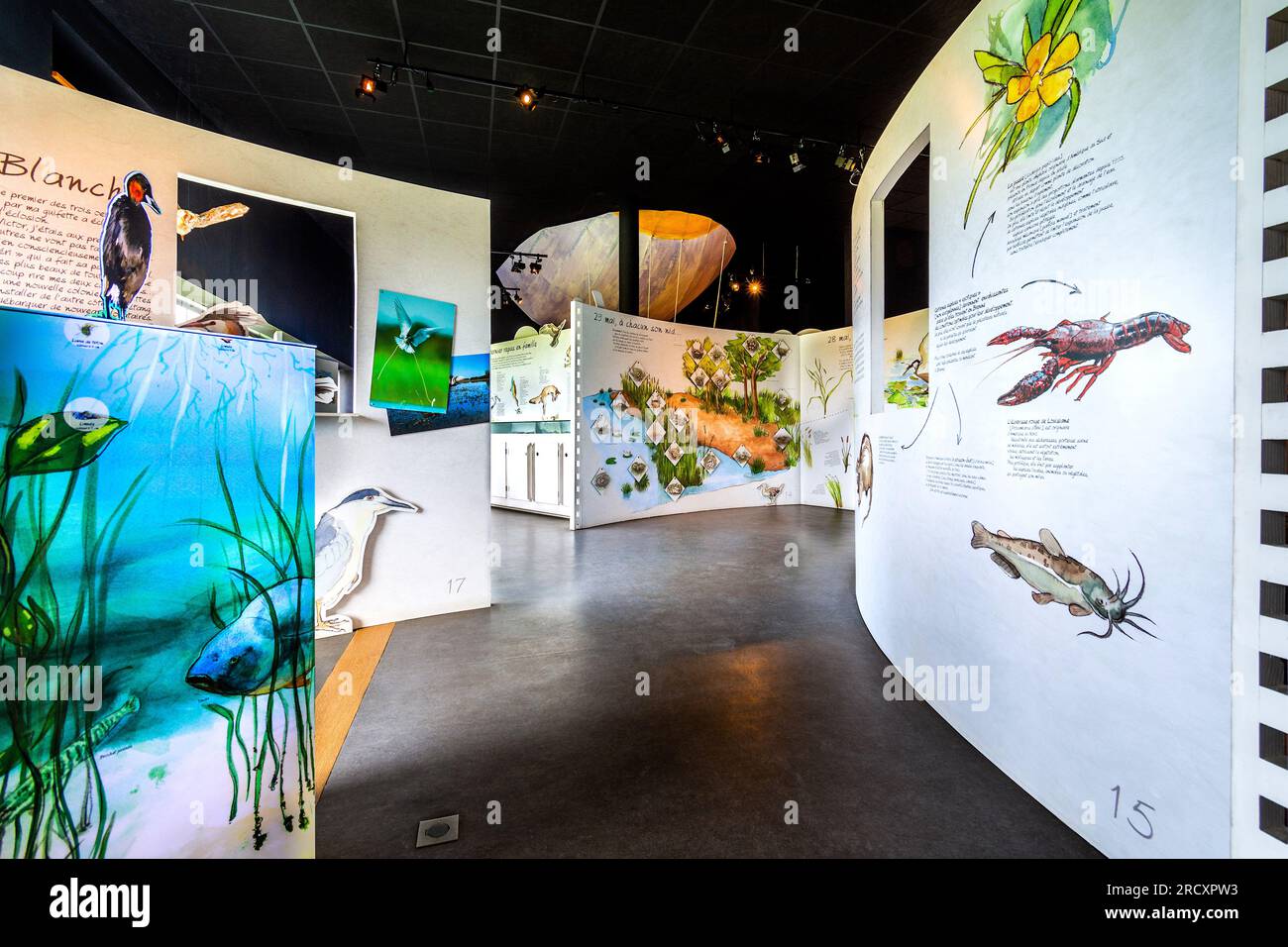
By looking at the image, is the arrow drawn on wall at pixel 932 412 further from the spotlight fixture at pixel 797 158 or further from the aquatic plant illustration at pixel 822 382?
the aquatic plant illustration at pixel 822 382

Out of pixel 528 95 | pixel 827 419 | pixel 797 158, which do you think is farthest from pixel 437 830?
pixel 827 419

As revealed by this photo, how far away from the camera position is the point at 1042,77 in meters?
1.91

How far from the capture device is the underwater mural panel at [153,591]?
0.97m

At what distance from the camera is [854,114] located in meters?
6.32

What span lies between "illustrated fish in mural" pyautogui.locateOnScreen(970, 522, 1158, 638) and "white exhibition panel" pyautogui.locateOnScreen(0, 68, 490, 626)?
3.25 m

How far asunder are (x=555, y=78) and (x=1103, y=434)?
611 cm

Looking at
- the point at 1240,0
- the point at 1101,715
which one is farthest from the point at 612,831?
the point at 1240,0

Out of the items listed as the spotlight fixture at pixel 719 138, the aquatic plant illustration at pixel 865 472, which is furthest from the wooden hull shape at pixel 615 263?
the aquatic plant illustration at pixel 865 472

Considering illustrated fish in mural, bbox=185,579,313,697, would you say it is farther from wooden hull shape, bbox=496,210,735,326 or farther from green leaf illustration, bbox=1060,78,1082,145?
wooden hull shape, bbox=496,210,735,326

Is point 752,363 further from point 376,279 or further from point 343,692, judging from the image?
point 343,692

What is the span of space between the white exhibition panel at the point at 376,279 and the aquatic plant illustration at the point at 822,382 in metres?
7.53

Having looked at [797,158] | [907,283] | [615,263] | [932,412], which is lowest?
[932,412]

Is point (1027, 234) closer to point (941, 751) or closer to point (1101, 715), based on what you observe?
point (1101, 715)
